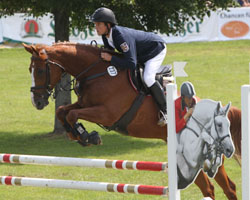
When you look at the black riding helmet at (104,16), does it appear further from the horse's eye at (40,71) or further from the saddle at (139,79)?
the horse's eye at (40,71)

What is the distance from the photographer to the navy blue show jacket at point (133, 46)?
19.6 feet

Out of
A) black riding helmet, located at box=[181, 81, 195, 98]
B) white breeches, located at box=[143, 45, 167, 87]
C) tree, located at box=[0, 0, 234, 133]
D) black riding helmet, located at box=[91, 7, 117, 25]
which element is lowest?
black riding helmet, located at box=[181, 81, 195, 98]

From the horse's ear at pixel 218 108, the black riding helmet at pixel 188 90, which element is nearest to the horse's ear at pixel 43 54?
the black riding helmet at pixel 188 90

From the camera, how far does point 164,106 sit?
6.20m

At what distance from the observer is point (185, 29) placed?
23.2 metres

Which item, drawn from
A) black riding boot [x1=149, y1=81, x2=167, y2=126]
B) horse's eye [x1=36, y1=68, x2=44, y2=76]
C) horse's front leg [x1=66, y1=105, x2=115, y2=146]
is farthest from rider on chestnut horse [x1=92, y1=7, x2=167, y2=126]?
horse's eye [x1=36, y1=68, x2=44, y2=76]

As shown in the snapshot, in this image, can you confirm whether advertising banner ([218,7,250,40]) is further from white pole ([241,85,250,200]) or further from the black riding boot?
white pole ([241,85,250,200])

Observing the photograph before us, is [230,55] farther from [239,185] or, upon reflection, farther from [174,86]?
[174,86]

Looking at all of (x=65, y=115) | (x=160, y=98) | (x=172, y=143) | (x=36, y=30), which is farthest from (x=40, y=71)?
(x=36, y=30)

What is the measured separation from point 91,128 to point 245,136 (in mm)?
7410

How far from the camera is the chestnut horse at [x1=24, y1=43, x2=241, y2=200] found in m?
6.06

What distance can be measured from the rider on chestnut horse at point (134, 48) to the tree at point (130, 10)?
2.76 metres

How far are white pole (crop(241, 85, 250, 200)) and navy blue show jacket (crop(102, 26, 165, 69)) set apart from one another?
1.62 meters

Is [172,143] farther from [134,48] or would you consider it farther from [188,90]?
[134,48]
